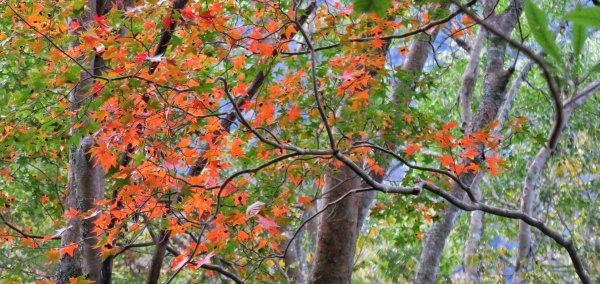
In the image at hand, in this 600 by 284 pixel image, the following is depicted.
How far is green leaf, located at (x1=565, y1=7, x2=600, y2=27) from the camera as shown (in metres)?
0.55

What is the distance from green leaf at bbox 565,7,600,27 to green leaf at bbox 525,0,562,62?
21 mm

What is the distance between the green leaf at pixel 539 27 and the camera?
55 cm

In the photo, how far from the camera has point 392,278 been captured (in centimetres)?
729

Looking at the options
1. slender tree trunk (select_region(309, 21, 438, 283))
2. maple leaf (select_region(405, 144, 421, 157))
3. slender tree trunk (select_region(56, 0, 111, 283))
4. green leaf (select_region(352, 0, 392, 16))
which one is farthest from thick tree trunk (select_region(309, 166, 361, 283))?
green leaf (select_region(352, 0, 392, 16))

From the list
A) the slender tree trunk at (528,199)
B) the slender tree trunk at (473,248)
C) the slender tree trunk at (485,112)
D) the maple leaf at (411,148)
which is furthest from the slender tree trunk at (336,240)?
the slender tree trunk at (473,248)

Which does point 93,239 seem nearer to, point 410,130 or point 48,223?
point 410,130

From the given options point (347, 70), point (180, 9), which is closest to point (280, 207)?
point (347, 70)

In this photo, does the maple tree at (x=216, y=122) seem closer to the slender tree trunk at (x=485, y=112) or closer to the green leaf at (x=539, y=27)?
the slender tree trunk at (x=485, y=112)

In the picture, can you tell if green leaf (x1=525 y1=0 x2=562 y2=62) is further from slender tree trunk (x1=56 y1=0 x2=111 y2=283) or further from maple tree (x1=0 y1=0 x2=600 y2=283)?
slender tree trunk (x1=56 y1=0 x2=111 y2=283)

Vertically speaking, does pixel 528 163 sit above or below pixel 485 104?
above

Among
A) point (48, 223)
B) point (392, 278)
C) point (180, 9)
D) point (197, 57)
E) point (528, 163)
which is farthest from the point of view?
point (48, 223)

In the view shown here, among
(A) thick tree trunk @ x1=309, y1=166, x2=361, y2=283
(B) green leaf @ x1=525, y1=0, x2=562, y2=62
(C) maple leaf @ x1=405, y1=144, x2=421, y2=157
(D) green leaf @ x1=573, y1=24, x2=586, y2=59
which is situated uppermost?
(C) maple leaf @ x1=405, y1=144, x2=421, y2=157

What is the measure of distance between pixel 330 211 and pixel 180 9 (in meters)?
1.57

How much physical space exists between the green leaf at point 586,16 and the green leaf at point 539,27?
0.02m
